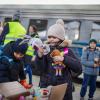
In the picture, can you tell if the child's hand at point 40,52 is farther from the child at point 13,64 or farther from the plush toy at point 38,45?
the child at point 13,64

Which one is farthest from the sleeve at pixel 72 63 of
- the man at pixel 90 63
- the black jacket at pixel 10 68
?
the man at pixel 90 63

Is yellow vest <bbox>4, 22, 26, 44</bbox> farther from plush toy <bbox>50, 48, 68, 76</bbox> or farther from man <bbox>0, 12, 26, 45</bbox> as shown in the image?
plush toy <bbox>50, 48, 68, 76</bbox>

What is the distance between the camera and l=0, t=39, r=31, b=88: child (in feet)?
11.4

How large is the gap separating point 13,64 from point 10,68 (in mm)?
147

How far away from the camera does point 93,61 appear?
6.73m

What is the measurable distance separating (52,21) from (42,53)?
6.40 metres

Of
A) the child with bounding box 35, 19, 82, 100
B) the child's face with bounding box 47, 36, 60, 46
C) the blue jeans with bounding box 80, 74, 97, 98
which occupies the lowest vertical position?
the blue jeans with bounding box 80, 74, 97, 98

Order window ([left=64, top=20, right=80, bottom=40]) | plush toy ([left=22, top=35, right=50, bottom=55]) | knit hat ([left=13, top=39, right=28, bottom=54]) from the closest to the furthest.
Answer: plush toy ([left=22, top=35, right=50, bottom=55])
knit hat ([left=13, top=39, right=28, bottom=54])
window ([left=64, top=20, right=80, bottom=40])

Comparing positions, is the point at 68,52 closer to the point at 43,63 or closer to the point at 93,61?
the point at 43,63

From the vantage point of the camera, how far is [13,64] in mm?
3684

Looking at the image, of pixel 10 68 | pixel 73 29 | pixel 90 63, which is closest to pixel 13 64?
pixel 10 68

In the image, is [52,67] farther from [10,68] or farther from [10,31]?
[10,31]

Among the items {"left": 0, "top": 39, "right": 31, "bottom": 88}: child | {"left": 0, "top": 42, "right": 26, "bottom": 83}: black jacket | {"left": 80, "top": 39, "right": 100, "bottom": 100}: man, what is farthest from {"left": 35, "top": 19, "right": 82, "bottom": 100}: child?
{"left": 80, "top": 39, "right": 100, "bottom": 100}: man
